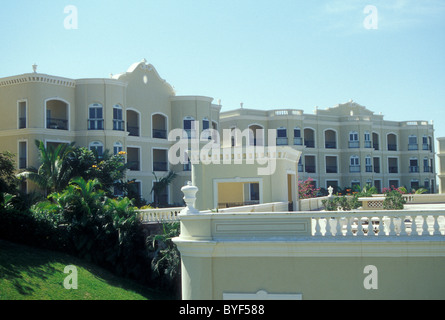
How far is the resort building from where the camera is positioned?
29156mm

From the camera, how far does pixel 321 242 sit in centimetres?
1020

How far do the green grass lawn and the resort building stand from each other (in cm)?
576

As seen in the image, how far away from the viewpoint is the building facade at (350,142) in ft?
145

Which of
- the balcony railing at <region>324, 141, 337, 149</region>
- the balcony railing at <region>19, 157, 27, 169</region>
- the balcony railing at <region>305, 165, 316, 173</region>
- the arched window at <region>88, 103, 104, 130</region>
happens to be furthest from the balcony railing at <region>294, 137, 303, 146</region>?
the balcony railing at <region>19, 157, 27, 169</region>

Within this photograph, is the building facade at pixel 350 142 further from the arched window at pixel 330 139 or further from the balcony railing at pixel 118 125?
the balcony railing at pixel 118 125

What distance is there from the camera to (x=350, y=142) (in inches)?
1900

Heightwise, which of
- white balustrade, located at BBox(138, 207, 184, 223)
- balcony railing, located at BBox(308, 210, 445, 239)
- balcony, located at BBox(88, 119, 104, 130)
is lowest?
white balustrade, located at BBox(138, 207, 184, 223)

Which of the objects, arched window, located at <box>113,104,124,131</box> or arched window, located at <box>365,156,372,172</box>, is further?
arched window, located at <box>365,156,372,172</box>

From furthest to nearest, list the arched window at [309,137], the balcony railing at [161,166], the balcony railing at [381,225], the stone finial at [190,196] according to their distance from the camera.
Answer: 1. the arched window at [309,137]
2. the balcony railing at [161,166]
3. the stone finial at [190,196]
4. the balcony railing at [381,225]

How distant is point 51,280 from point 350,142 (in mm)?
37606

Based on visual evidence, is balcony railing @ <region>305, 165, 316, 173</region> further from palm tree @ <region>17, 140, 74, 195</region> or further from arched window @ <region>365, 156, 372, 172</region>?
palm tree @ <region>17, 140, 74, 195</region>

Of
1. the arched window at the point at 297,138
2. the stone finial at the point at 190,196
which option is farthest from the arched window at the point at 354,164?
the stone finial at the point at 190,196

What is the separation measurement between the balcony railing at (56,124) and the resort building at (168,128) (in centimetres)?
6
